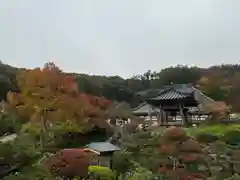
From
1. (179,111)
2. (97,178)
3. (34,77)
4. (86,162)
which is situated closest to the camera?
(86,162)

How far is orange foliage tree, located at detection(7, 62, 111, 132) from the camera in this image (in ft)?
57.1

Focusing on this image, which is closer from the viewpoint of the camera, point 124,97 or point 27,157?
point 27,157

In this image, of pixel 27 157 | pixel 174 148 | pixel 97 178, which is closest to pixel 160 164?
pixel 174 148

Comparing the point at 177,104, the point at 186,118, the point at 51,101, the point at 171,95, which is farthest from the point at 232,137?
the point at 51,101

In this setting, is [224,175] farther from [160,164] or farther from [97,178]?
[97,178]

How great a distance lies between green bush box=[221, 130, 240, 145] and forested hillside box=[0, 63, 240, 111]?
301 inches

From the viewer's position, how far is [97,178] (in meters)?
12.7

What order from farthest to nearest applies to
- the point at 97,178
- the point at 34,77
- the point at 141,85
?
1. the point at 141,85
2. the point at 34,77
3. the point at 97,178

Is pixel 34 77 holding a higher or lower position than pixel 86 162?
higher

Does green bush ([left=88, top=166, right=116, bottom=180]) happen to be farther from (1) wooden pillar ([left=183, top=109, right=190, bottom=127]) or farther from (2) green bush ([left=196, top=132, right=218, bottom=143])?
(1) wooden pillar ([left=183, top=109, right=190, bottom=127])

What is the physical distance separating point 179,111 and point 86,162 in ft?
46.5

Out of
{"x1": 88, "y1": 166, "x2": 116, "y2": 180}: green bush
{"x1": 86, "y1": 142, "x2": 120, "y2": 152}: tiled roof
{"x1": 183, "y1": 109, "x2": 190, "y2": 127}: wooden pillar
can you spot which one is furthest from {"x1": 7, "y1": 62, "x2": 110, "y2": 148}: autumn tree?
{"x1": 183, "y1": 109, "x2": 190, "y2": 127}: wooden pillar

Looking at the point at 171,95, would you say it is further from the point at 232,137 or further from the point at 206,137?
the point at 232,137

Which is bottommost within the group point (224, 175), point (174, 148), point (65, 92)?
point (224, 175)
